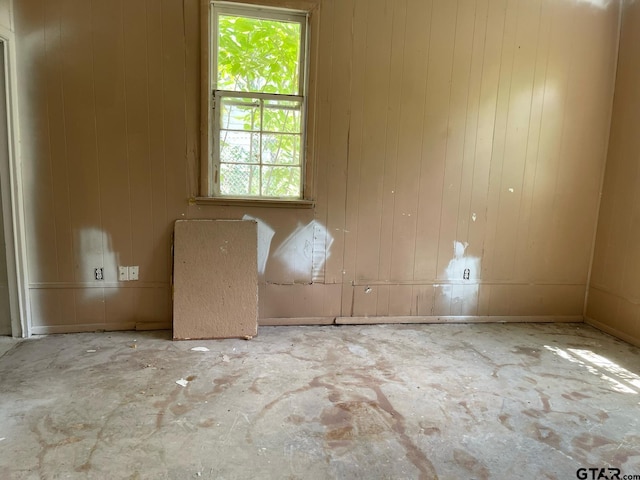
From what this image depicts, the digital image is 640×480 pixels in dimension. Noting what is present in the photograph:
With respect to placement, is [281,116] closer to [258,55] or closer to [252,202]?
[258,55]

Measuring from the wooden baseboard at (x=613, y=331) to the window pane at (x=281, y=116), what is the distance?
3.23 meters

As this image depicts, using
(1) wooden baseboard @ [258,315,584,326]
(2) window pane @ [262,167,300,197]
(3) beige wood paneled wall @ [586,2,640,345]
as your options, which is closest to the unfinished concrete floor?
(1) wooden baseboard @ [258,315,584,326]

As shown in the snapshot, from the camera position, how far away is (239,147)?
3.05m

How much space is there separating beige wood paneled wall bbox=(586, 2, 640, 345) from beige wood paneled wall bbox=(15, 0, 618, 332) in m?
0.11

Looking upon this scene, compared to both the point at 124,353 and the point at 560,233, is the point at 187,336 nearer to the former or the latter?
the point at 124,353

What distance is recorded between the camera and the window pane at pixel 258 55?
9.64 ft

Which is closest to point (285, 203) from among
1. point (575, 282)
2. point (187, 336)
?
point (187, 336)

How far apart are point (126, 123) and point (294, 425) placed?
2.47m

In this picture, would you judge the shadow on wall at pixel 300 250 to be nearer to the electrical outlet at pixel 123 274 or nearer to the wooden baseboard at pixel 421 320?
the wooden baseboard at pixel 421 320

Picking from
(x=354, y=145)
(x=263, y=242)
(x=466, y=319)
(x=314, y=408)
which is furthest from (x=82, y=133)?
(x=466, y=319)

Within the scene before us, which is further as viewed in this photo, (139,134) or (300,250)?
(300,250)

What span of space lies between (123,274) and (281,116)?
5.90 feet

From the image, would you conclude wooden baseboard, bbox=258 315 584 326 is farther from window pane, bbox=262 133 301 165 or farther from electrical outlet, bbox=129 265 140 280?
window pane, bbox=262 133 301 165

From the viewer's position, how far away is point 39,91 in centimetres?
272
